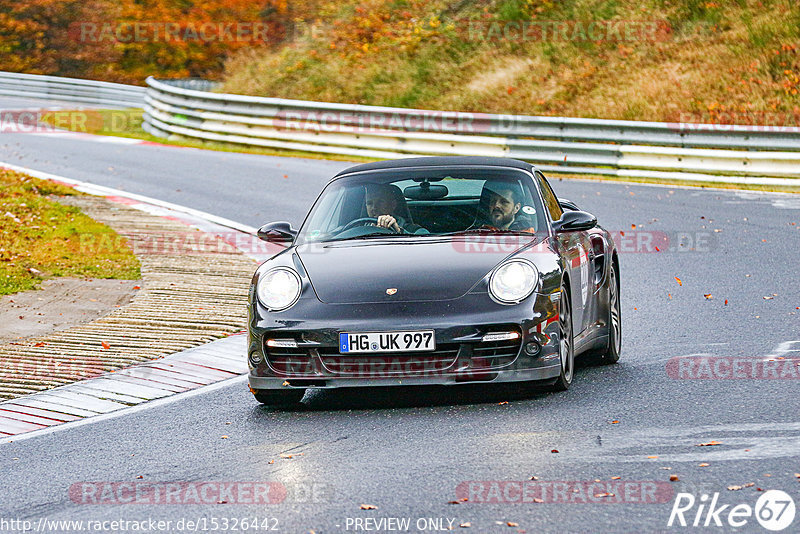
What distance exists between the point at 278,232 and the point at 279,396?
1.29 meters

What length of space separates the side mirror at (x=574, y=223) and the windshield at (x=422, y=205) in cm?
13

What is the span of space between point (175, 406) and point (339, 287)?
1.33 metres

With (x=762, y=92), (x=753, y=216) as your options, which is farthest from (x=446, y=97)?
(x=753, y=216)

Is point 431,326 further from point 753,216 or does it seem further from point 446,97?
point 446,97

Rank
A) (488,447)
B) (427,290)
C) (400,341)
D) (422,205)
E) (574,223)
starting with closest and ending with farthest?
(488,447), (400,341), (427,290), (574,223), (422,205)

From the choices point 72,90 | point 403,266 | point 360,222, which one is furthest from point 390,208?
point 72,90

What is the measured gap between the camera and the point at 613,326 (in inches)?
329

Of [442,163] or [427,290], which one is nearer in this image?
[427,290]

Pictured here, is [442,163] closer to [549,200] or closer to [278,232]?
[549,200]

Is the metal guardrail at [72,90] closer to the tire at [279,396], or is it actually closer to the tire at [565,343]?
the tire at [279,396]

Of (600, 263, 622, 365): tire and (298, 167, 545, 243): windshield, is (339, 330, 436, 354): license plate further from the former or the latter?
(600, 263, 622, 365): tire

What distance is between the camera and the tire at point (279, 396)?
285 inches

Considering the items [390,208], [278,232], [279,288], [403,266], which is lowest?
[279,288]

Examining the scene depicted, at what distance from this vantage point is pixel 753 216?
1560 centimetres
